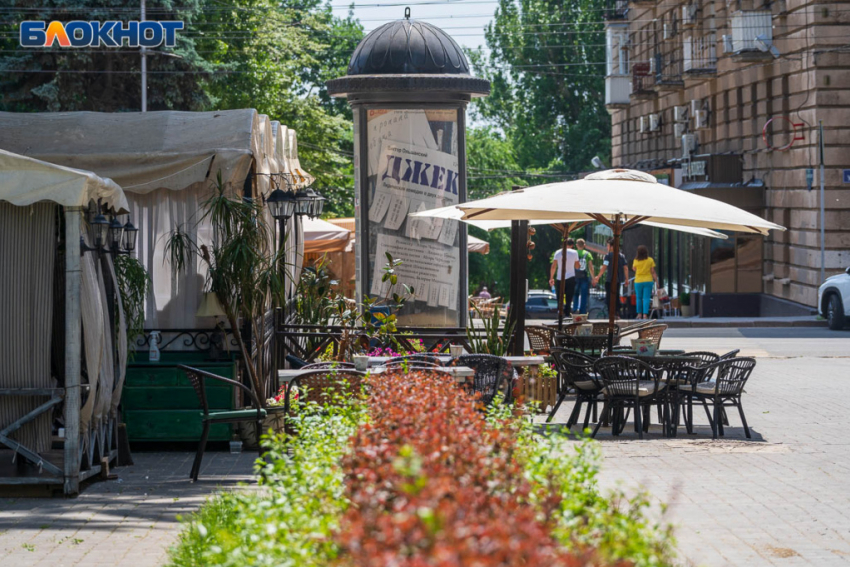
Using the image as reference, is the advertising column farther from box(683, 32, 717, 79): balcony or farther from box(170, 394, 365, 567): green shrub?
box(683, 32, 717, 79): balcony

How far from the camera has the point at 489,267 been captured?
69.1 m

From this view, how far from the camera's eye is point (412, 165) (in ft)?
45.1

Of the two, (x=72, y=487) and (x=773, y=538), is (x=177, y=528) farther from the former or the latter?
(x=773, y=538)

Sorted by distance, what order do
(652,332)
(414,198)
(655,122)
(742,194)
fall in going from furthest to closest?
1. (655,122)
2. (742,194)
3. (652,332)
4. (414,198)

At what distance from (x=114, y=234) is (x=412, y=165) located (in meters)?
4.96

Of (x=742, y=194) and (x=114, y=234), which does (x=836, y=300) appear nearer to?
(x=742, y=194)

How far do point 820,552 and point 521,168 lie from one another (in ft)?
212

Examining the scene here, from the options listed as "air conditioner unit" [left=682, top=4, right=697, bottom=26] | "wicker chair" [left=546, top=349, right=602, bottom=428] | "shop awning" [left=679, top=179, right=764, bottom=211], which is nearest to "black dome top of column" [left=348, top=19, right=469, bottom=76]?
"wicker chair" [left=546, top=349, right=602, bottom=428]


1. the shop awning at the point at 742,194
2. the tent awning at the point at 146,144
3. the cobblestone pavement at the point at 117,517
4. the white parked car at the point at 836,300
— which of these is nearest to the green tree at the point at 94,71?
the shop awning at the point at 742,194

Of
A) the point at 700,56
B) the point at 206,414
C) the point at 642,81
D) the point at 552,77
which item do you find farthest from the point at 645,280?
the point at 552,77

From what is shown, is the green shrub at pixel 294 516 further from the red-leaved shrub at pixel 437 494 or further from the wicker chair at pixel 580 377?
the wicker chair at pixel 580 377

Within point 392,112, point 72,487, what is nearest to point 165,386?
point 72,487

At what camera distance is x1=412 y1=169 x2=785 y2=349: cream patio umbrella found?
1055 centimetres

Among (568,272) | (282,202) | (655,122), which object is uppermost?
(655,122)
